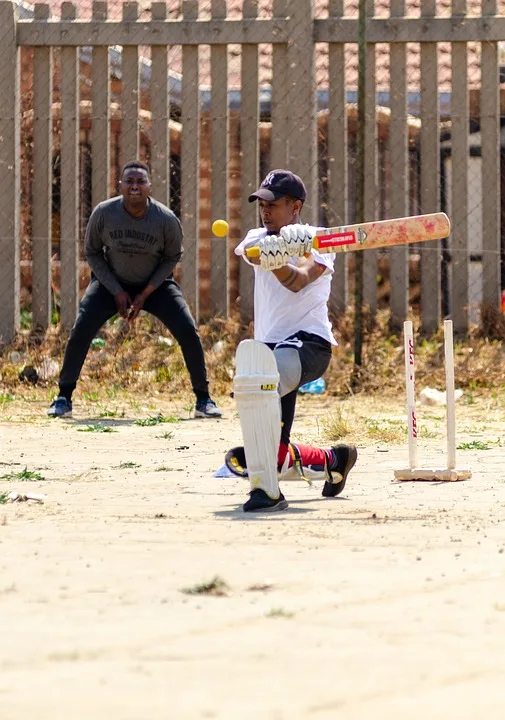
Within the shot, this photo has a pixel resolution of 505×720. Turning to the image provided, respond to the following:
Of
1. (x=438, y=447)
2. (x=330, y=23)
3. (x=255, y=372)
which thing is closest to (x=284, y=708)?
(x=255, y=372)

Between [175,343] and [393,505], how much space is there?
5749 millimetres

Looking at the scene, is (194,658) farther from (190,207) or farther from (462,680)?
(190,207)

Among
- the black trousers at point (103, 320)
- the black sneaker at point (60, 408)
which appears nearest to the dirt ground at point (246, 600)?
the black sneaker at point (60, 408)

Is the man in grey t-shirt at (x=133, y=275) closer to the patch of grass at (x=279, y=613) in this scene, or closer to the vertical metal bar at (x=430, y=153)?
the vertical metal bar at (x=430, y=153)

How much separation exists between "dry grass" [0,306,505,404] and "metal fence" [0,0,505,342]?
218 mm

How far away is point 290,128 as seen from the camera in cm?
1078

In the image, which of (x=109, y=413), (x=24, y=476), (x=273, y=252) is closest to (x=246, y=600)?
(x=273, y=252)

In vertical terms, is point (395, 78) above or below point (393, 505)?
above

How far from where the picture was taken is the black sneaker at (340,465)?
553cm

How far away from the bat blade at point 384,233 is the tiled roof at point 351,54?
570 centimetres

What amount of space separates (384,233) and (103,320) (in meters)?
4.14

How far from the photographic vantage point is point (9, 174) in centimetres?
1108

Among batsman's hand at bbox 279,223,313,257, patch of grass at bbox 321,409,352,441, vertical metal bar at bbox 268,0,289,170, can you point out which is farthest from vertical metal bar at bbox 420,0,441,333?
batsman's hand at bbox 279,223,313,257

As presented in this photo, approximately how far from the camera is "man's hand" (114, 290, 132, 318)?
9070 mm
